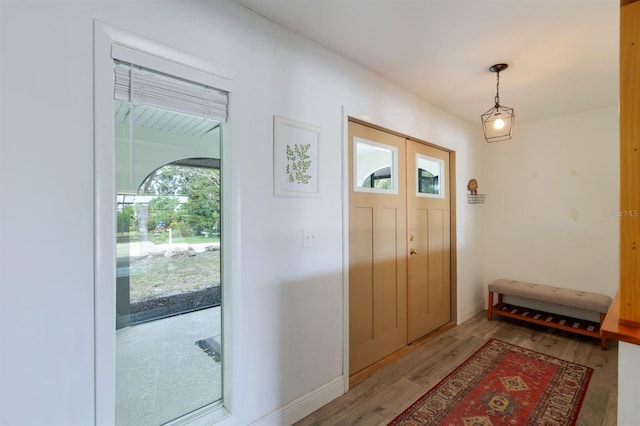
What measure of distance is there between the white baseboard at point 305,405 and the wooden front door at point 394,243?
0.87ft

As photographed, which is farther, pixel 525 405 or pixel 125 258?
pixel 525 405

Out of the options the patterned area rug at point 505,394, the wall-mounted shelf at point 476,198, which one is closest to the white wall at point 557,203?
the wall-mounted shelf at point 476,198

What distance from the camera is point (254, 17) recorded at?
1.74 meters

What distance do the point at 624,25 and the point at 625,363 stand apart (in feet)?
4.45

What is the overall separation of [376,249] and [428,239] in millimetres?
947

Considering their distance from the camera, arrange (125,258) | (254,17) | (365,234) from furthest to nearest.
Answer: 1. (365,234)
2. (254,17)
3. (125,258)

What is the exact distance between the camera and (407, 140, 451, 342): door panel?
304 centimetres

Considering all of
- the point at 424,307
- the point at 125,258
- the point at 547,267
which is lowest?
the point at 424,307

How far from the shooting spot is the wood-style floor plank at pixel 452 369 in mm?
1986

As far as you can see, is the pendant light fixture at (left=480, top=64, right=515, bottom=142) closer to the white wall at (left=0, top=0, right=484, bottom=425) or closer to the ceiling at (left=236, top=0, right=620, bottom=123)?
the ceiling at (left=236, top=0, right=620, bottom=123)

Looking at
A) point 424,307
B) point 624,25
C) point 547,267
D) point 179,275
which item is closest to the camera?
point 624,25

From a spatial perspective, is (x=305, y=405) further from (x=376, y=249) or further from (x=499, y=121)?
(x=499, y=121)

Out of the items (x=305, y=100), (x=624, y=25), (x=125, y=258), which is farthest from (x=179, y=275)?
(x=624, y=25)

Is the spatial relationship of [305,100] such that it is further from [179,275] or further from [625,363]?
[625,363]
